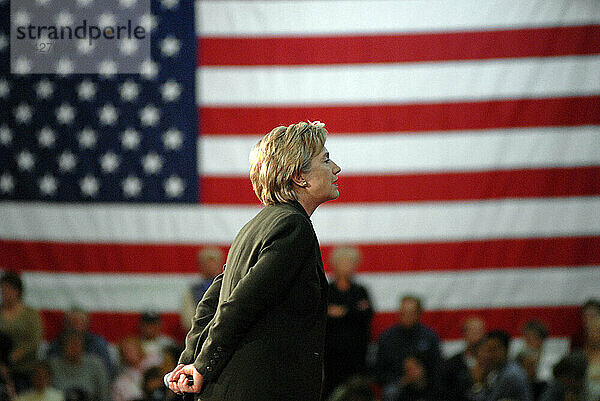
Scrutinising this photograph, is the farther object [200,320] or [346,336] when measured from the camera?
[346,336]

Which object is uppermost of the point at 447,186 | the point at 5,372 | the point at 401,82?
the point at 401,82

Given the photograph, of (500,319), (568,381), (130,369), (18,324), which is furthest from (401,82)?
(18,324)

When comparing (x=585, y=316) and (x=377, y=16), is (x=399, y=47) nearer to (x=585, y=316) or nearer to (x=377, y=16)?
(x=377, y=16)

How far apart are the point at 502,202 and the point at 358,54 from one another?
1391 mm

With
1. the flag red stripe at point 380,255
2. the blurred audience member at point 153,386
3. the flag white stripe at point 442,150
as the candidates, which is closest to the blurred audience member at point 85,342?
the flag red stripe at point 380,255

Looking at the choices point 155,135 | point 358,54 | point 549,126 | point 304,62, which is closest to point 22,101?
point 155,135

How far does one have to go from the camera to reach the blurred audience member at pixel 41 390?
4.41 metres

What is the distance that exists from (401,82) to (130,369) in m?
2.58

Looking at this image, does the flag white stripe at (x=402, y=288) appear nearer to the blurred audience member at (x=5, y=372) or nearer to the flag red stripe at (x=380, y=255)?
the flag red stripe at (x=380, y=255)

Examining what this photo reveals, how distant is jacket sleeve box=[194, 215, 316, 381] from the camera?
5.94ft

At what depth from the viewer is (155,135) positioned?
5.47 m

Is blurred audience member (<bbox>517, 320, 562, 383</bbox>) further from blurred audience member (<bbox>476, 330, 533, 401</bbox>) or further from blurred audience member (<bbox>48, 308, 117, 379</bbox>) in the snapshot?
blurred audience member (<bbox>48, 308, 117, 379</bbox>)

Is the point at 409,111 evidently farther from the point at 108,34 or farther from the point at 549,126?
the point at 108,34

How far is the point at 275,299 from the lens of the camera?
6.03 ft
